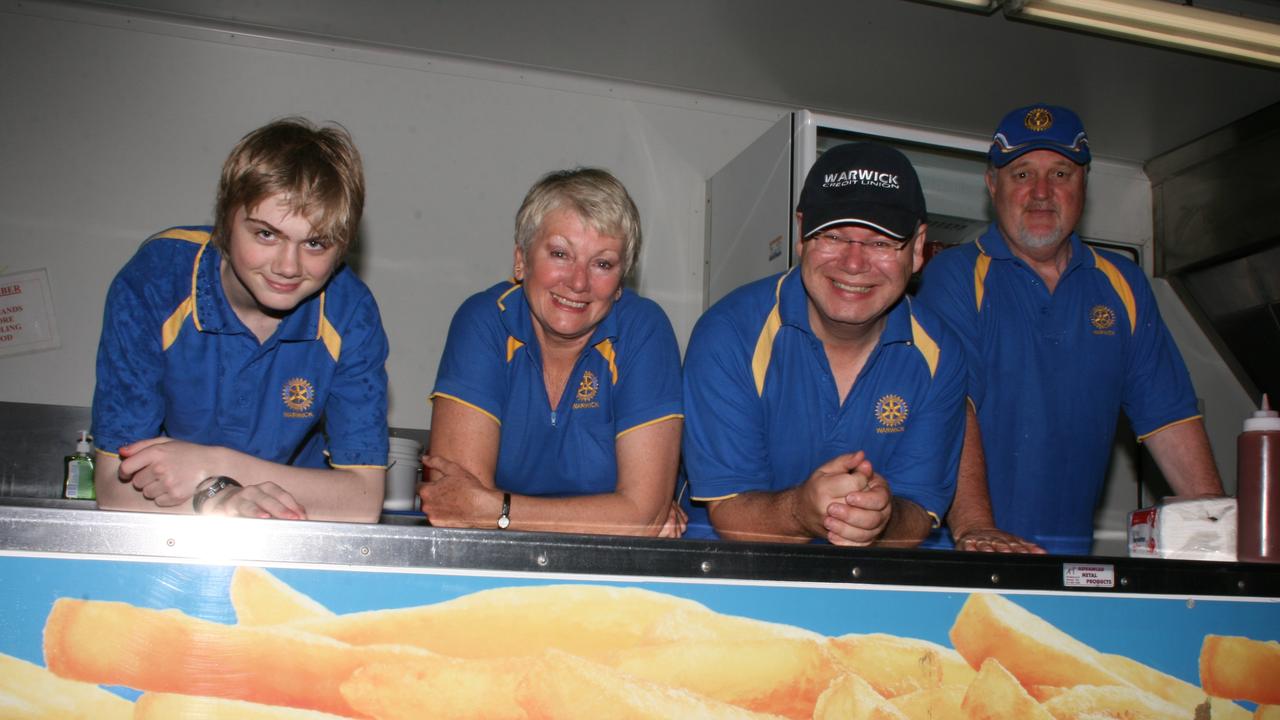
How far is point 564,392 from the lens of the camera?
1667mm

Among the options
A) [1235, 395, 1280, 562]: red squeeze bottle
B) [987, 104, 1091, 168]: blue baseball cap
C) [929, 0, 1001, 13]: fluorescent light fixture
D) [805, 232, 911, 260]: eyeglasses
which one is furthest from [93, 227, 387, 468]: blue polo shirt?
[929, 0, 1001, 13]: fluorescent light fixture

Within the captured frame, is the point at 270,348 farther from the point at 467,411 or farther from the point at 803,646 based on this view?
the point at 803,646

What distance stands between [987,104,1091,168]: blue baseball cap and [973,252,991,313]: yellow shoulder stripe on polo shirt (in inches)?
8.3

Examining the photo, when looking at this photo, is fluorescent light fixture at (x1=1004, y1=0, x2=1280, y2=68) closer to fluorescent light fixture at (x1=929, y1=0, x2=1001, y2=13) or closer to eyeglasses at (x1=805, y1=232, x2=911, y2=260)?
fluorescent light fixture at (x1=929, y1=0, x2=1001, y2=13)

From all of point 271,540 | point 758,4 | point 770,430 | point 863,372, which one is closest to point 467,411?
point 770,430

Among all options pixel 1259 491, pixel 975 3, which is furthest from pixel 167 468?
pixel 975 3

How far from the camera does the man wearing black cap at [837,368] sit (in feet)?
4.95

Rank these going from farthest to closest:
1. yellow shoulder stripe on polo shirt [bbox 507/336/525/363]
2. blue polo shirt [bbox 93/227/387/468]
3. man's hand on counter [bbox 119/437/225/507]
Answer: yellow shoulder stripe on polo shirt [bbox 507/336/525/363] < blue polo shirt [bbox 93/227/387/468] < man's hand on counter [bbox 119/437/225/507]

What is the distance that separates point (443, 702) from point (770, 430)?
2.83ft

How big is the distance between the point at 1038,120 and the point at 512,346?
1.14 metres

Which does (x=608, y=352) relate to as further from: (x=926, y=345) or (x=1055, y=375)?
(x=1055, y=375)

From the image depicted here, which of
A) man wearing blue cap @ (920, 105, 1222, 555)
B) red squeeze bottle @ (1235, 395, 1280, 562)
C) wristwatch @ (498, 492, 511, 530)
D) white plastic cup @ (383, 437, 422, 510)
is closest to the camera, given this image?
wristwatch @ (498, 492, 511, 530)

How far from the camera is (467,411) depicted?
157 cm

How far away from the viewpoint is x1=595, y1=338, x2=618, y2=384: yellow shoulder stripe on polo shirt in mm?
1676
